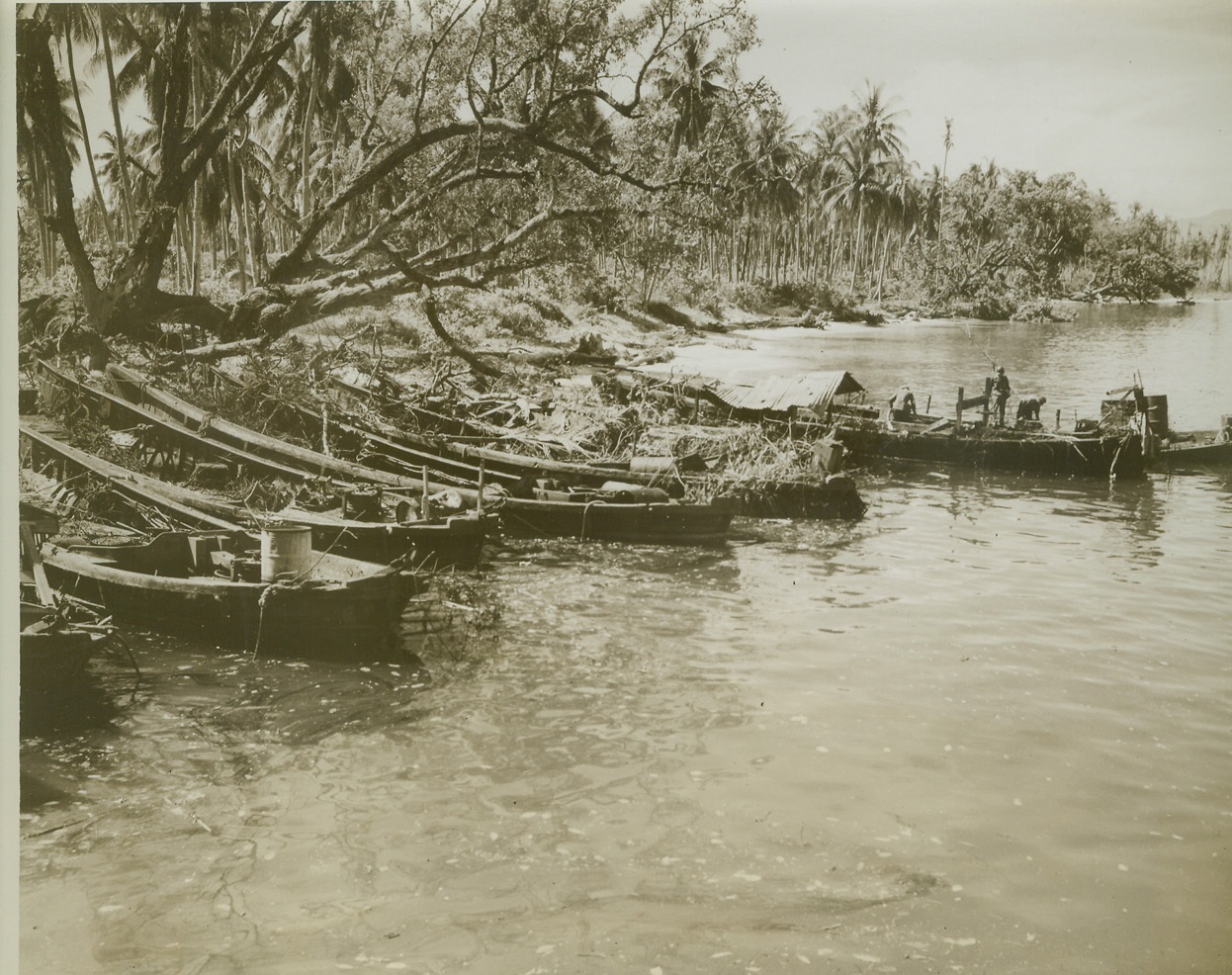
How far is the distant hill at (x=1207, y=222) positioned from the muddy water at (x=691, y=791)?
3.60ft

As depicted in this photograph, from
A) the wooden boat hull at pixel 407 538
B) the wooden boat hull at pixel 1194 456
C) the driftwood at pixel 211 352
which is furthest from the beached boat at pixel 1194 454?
the driftwood at pixel 211 352

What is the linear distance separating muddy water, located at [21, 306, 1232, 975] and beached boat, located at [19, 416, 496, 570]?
0.56m

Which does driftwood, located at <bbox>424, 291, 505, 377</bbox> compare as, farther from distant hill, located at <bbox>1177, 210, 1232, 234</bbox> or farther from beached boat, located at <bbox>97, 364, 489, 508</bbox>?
distant hill, located at <bbox>1177, 210, 1232, 234</bbox>

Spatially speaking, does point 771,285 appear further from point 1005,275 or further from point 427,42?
point 427,42

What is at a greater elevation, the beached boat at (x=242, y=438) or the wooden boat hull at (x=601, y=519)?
the beached boat at (x=242, y=438)

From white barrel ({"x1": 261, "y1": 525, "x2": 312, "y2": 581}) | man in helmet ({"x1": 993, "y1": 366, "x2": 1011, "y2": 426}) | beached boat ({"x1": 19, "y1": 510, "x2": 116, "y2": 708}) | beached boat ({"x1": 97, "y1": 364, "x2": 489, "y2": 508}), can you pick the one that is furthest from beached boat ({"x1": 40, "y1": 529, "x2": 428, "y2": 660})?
man in helmet ({"x1": 993, "y1": 366, "x2": 1011, "y2": 426})

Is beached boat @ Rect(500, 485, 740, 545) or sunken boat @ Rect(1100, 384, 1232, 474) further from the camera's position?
beached boat @ Rect(500, 485, 740, 545)

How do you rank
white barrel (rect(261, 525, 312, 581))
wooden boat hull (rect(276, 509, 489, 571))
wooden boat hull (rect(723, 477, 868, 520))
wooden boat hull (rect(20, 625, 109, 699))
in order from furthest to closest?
wooden boat hull (rect(723, 477, 868, 520)), wooden boat hull (rect(276, 509, 489, 571)), white barrel (rect(261, 525, 312, 581)), wooden boat hull (rect(20, 625, 109, 699))

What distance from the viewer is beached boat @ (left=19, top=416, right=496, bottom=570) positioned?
201 inches

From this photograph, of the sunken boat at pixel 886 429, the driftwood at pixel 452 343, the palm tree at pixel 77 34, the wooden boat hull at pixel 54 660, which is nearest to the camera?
the wooden boat hull at pixel 54 660

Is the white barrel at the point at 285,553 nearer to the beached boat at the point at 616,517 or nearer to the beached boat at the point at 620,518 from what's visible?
the beached boat at the point at 616,517

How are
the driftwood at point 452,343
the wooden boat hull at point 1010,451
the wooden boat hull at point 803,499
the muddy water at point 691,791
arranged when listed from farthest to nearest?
the wooden boat hull at point 1010,451, the wooden boat hull at point 803,499, the driftwood at point 452,343, the muddy water at point 691,791

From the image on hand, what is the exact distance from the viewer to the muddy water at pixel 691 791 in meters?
3.46

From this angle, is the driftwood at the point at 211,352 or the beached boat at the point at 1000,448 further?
the beached boat at the point at 1000,448
